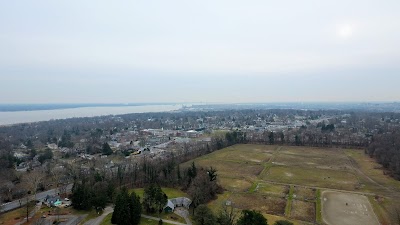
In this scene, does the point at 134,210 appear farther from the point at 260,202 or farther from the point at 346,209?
the point at 346,209

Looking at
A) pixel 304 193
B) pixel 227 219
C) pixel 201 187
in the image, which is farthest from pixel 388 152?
pixel 227 219

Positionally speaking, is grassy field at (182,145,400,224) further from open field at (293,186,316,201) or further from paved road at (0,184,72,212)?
paved road at (0,184,72,212)

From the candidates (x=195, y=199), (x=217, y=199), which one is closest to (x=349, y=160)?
(x=217, y=199)

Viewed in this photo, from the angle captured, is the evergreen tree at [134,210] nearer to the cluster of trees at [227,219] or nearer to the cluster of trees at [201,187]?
the cluster of trees at [227,219]

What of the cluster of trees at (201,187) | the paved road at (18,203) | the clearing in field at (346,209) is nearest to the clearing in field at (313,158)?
the clearing in field at (346,209)

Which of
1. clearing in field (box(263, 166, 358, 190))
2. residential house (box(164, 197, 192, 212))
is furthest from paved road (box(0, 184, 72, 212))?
clearing in field (box(263, 166, 358, 190))

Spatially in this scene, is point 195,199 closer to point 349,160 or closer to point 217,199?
point 217,199
